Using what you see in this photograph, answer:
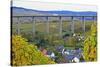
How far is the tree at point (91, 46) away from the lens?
241cm

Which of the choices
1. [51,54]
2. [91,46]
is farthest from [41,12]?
[91,46]

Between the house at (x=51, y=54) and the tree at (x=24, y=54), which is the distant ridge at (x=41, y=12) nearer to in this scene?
the tree at (x=24, y=54)

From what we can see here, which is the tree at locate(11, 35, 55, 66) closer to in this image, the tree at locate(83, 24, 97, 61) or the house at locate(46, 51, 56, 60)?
the house at locate(46, 51, 56, 60)

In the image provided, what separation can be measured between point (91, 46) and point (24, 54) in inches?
30.1

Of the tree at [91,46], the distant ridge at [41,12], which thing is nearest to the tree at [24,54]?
the distant ridge at [41,12]

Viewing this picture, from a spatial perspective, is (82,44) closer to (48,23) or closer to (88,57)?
(88,57)

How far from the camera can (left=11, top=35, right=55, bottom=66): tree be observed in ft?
7.20

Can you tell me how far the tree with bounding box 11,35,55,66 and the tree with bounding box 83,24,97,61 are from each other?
43cm

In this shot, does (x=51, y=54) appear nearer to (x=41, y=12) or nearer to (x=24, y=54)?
(x=24, y=54)

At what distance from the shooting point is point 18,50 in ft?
7.24

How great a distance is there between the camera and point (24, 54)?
2227mm

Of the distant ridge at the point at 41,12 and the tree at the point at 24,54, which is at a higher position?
the distant ridge at the point at 41,12

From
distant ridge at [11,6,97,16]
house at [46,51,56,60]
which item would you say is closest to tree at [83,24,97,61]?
distant ridge at [11,6,97,16]

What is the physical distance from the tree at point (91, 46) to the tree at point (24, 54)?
0.43 m
